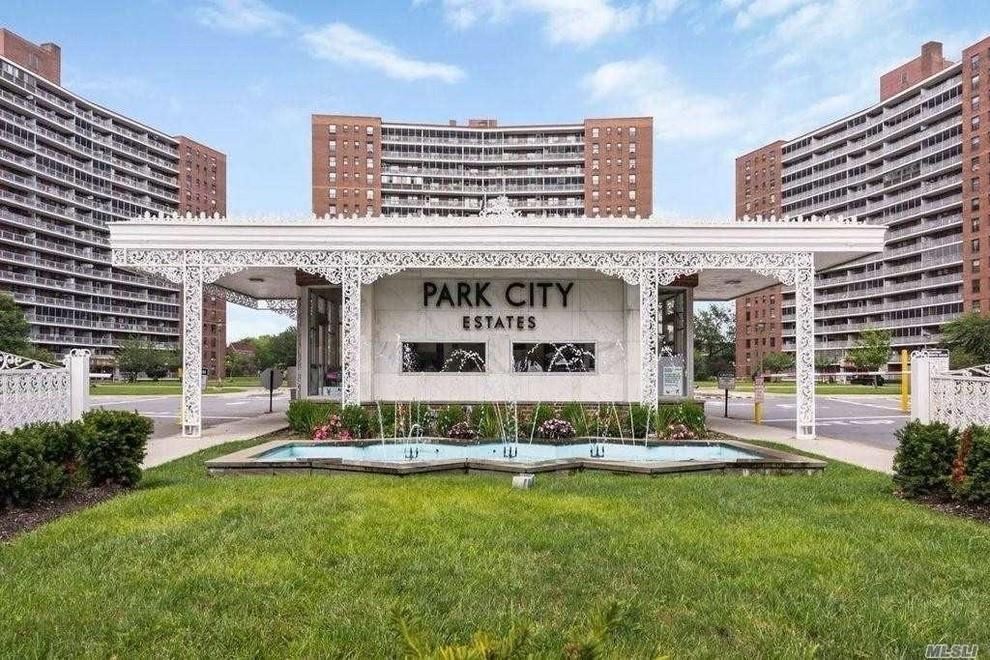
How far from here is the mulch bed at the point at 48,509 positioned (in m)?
Result: 6.17

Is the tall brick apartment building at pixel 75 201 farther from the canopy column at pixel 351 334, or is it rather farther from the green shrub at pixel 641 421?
the green shrub at pixel 641 421

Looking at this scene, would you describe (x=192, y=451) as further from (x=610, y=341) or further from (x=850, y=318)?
(x=850, y=318)

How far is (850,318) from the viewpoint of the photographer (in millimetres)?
87875

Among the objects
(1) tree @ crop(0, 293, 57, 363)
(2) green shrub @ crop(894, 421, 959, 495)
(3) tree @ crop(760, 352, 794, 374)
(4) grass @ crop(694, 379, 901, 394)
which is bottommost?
(4) grass @ crop(694, 379, 901, 394)

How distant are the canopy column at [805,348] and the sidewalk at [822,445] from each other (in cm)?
43

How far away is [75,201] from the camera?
78.8 meters

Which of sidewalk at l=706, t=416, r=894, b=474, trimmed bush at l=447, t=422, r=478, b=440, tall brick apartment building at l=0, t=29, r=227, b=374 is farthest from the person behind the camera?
tall brick apartment building at l=0, t=29, r=227, b=374

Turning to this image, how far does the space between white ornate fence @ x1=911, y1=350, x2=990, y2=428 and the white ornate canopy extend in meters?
5.45

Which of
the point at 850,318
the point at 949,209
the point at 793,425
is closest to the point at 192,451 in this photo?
the point at 793,425

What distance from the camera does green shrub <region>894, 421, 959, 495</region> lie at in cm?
759

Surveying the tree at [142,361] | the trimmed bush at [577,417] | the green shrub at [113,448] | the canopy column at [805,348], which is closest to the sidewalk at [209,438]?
the green shrub at [113,448]

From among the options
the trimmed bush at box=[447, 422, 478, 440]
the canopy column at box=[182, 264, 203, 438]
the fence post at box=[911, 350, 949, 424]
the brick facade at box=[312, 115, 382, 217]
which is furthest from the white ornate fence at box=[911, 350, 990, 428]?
the brick facade at box=[312, 115, 382, 217]

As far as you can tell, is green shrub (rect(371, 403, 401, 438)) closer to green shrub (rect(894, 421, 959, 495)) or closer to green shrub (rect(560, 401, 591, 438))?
green shrub (rect(560, 401, 591, 438))

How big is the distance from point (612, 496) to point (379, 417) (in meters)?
7.67
